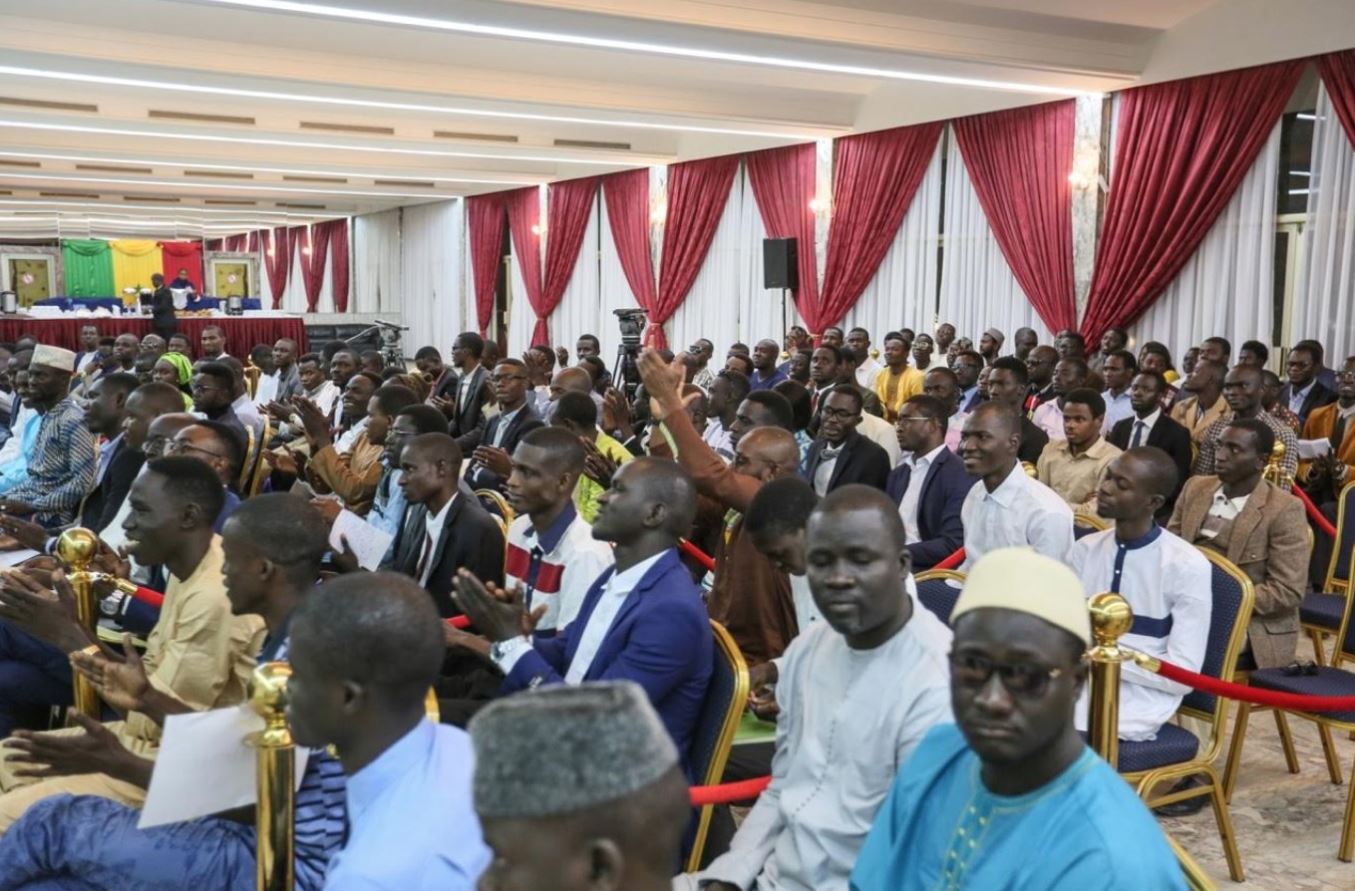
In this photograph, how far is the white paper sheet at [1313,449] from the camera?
7012 millimetres

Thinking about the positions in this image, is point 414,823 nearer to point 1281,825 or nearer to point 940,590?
point 940,590

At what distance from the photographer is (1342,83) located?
8797 mm

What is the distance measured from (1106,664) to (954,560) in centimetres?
188

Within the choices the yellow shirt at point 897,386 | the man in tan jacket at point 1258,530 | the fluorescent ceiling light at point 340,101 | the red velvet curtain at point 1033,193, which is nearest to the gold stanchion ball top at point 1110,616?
the man in tan jacket at point 1258,530

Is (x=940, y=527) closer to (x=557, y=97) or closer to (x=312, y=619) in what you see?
(x=312, y=619)

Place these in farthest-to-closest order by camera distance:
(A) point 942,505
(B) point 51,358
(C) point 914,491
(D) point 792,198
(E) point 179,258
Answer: (E) point 179,258 → (D) point 792,198 → (B) point 51,358 → (C) point 914,491 → (A) point 942,505

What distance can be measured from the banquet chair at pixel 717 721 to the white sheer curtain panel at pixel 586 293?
15.9 m

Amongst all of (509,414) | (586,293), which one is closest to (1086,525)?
(509,414)

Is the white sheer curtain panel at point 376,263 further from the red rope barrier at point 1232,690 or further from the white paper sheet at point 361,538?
the red rope barrier at point 1232,690

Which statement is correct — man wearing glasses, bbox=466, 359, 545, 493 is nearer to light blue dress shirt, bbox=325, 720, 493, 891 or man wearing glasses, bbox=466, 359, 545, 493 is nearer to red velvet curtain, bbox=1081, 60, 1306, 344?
light blue dress shirt, bbox=325, 720, 493, 891

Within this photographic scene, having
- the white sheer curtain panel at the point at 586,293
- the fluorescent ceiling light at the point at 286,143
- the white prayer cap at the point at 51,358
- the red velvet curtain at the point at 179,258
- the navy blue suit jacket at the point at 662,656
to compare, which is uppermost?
the fluorescent ceiling light at the point at 286,143

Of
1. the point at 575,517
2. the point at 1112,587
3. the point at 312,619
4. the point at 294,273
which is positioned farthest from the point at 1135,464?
the point at 294,273

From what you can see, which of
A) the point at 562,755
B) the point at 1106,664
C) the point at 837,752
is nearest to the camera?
the point at 562,755

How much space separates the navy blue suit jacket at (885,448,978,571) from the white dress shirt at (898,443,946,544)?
2cm
